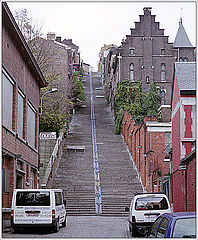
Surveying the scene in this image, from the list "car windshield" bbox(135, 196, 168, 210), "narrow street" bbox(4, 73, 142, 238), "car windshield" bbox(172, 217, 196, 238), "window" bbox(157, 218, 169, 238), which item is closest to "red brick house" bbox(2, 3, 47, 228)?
"narrow street" bbox(4, 73, 142, 238)

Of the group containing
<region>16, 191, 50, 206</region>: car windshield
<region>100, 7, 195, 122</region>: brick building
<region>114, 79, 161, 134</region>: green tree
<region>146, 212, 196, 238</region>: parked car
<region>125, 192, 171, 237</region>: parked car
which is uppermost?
<region>100, 7, 195, 122</region>: brick building

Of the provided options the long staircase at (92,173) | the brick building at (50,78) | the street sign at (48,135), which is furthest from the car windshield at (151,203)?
the street sign at (48,135)

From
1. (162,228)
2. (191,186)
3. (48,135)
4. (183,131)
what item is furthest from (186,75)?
(48,135)

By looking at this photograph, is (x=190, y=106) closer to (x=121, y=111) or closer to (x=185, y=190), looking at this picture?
(x=185, y=190)

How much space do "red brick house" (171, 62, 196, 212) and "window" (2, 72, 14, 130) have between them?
7.43 meters

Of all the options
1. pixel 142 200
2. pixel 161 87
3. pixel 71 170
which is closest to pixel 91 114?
pixel 161 87

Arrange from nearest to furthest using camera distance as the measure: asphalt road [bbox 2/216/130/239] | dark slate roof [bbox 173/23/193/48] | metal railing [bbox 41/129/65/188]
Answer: asphalt road [bbox 2/216/130/239]
metal railing [bbox 41/129/65/188]
dark slate roof [bbox 173/23/193/48]

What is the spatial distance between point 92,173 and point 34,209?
19450 millimetres

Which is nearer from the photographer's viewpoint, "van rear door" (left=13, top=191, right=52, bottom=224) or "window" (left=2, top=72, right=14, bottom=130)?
"van rear door" (left=13, top=191, right=52, bottom=224)

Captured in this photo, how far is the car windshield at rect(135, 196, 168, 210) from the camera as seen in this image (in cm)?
1765

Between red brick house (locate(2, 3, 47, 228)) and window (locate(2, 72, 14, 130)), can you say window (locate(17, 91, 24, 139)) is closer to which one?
red brick house (locate(2, 3, 47, 228))

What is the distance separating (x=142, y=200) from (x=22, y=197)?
4434mm

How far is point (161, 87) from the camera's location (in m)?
60.1

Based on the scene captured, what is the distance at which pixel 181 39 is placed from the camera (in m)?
64.4
